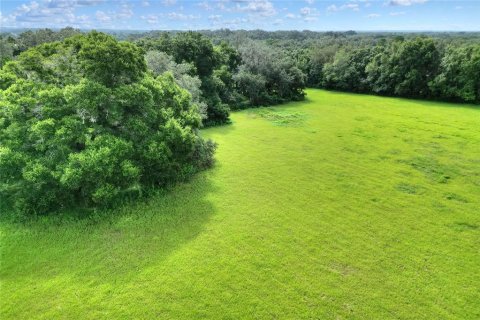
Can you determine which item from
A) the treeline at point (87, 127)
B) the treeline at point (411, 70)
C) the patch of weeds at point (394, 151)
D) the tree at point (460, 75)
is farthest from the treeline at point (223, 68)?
the tree at point (460, 75)

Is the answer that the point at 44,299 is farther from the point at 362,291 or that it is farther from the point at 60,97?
the point at 362,291

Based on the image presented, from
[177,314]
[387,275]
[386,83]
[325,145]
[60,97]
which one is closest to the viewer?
[177,314]

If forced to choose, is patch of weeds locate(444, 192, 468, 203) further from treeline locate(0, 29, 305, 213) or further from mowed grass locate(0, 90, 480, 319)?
treeline locate(0, 29, 305, 213)

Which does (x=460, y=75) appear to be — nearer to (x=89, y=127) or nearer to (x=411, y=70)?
(x=411, y=70)

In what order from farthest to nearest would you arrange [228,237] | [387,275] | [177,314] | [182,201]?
[182,201], [228,237], [387,275], [177,314]

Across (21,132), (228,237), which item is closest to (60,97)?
(21,132)

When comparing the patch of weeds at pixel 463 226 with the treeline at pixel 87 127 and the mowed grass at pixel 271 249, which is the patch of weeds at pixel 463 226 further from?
the treeline at pixel 87 127

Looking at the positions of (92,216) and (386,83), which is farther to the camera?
(386,83)
